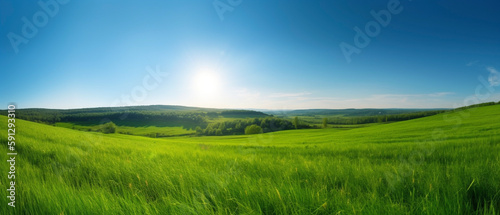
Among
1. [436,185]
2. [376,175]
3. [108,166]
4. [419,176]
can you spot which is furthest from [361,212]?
[108,166]

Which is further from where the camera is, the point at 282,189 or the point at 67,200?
the point at 282,189

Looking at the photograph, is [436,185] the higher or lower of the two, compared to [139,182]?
higher

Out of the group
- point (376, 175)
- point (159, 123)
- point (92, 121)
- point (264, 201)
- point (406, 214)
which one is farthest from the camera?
point (159, 123)

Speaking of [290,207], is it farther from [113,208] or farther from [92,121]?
[92,121]

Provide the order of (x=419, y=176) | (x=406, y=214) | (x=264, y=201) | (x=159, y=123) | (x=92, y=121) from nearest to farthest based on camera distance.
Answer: (x=406, y=214), (x=264, y=201), (x=419, y=176), (x=92, y=121), (x=159, y=123)

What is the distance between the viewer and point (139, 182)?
7.52ft

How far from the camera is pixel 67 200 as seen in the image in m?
1.63

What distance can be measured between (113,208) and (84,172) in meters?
1.85

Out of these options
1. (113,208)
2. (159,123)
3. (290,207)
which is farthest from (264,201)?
(159,123)

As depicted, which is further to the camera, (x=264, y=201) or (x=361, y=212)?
(x=264, y=201)

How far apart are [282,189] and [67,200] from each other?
6.39ft

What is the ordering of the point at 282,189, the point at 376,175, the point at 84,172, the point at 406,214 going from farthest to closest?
the point at 84,172 < the point at 376,175 < the point at 282,189 < the point at 406,214

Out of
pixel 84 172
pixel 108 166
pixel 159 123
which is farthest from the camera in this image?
pixel 159 123

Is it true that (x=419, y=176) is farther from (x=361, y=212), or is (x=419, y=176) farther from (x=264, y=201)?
(x=264, y=201)
